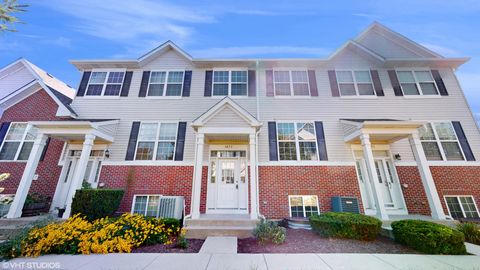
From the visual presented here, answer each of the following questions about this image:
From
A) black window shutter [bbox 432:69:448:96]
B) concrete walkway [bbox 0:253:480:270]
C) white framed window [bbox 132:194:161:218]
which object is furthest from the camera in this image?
black window shutter [bbox 432:69:448:96]

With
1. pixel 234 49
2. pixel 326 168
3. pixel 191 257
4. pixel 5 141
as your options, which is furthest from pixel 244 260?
pixel 5 141

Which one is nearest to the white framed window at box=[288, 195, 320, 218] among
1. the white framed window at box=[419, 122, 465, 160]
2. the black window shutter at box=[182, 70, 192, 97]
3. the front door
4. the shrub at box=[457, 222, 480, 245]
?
the front door

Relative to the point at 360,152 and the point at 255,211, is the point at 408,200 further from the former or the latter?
the point at 255,211

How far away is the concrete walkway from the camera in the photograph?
12.4ft

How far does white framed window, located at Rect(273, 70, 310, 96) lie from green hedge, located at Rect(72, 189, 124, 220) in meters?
8.68

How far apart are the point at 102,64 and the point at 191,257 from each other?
422 inches

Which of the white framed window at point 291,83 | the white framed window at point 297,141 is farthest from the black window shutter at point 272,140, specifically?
the white framed window at point 291,83

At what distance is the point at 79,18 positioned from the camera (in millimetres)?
9055

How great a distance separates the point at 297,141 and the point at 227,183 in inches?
151

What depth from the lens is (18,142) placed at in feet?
28.9

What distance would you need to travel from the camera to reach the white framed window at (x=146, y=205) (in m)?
7.98

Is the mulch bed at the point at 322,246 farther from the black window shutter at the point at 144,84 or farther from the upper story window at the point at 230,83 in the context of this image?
the black window shutter at the point at 144,84

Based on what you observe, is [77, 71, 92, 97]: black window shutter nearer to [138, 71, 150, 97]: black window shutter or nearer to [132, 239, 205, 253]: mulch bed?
[138, 71, 150, 97]: black window shutter

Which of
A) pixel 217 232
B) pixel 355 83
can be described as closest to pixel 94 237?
pixel 217 232
